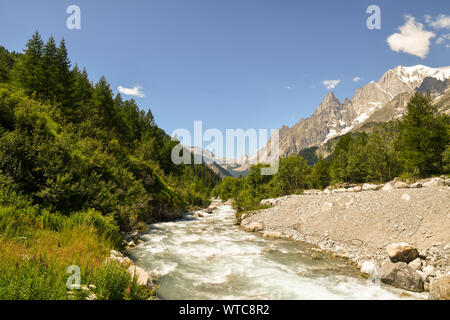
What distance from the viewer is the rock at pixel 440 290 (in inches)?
292

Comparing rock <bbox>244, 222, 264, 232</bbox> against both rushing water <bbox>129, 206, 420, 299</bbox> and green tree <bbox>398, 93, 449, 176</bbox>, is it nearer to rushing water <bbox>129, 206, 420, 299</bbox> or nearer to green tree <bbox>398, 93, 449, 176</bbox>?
rushing water <bbox>129, 206, 420, 299</bbox>

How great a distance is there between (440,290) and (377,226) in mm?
8866

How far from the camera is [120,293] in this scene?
5.50 metres

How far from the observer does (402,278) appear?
29.3 feet

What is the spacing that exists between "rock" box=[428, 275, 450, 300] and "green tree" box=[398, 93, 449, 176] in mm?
39284

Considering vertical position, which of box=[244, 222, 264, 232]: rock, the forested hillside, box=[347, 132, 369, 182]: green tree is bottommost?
box=[244, 222, 264, 232]: rock

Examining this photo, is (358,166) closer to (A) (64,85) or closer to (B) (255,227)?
(B) (255,227)

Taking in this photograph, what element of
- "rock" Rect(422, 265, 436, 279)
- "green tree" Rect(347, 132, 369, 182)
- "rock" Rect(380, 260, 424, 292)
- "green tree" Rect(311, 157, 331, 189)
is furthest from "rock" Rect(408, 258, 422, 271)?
"green tree" Rect(311, 157, 331, 189)

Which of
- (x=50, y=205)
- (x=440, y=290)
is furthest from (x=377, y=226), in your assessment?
(x=50, y=205)

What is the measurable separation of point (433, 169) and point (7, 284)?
53.4 metres

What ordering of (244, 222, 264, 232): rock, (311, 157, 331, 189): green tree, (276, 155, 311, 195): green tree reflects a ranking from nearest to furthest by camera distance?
(244, 222, 264, 232): rock
(276, 155, 311, 195): green tree
(311, 157, 331, 189): green tree

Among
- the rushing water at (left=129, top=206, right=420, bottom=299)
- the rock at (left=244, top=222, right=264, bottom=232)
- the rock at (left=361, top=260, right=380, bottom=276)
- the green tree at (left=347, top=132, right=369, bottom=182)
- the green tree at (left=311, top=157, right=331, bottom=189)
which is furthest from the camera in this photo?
the green tree at (left=311, top=157, right=331, bottom=189)

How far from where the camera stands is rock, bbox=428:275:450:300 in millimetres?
7429
